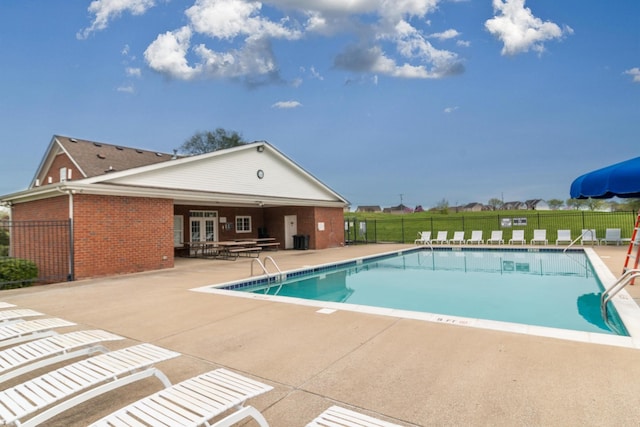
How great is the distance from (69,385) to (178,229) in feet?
56.9

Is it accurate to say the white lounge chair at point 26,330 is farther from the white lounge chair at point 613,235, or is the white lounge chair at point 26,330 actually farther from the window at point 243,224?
the white lounge chair at point 613,235

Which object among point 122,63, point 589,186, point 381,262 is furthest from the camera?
point 122,63

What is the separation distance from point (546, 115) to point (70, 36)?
3048 centimetres

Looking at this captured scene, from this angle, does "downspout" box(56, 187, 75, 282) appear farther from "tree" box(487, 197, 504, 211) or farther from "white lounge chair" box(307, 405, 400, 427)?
"tree" box(487, 197, 504, 211)

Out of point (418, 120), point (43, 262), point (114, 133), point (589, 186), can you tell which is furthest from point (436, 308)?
point (114, 133)

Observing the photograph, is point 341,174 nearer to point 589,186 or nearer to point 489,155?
point 489,155

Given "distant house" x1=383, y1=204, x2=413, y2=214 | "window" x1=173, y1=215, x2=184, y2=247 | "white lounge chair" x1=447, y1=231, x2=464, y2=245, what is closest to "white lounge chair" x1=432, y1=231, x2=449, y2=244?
"white lounge chair" x1=447, y1=231, x2=464, y2=245

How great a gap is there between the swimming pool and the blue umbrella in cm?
217

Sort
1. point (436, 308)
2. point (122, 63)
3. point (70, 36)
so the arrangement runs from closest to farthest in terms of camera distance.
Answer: point (436, 308)
point (70, 36)
point (122, 63)

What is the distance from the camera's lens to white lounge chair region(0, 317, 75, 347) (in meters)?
4.17

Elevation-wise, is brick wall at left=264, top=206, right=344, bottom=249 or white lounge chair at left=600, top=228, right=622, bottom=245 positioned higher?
brick wall at left=264, top=206, right=344, bottom=249

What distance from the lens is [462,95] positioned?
27609 mm

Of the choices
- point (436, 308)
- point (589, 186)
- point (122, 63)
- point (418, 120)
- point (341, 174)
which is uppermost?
point (122, 63)

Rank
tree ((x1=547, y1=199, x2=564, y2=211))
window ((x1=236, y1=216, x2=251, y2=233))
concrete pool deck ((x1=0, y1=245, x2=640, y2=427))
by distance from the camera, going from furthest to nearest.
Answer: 1. tree ((x1=547, y1=199, x2=564, y2=211))
2. window ((x1=236, y1=216, x2=251, y2=233))
3. concrete pool deck ((x1=0, y1=245, x2=640, y2=427))
